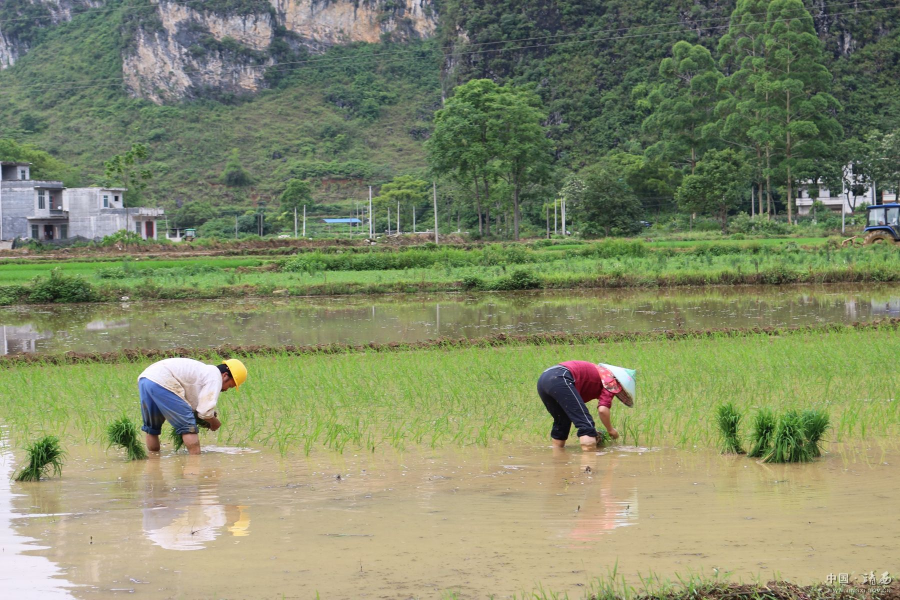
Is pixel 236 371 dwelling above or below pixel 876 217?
below

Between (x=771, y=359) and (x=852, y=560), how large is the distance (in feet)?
23.5

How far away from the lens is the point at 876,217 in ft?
118

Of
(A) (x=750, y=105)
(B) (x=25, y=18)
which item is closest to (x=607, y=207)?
(A) (x=750, y=105)

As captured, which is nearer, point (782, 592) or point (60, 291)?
point (782, 592)

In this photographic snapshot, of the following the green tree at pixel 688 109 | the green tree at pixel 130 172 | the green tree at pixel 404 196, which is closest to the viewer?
the green tree at pixel 130 172

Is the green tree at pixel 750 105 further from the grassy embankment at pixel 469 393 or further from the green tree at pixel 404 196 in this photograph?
the grassy embankment at pixel 469 393

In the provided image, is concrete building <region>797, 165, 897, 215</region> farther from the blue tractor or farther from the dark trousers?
the dark trousers

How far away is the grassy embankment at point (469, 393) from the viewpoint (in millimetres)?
8258

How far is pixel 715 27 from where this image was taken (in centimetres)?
8444

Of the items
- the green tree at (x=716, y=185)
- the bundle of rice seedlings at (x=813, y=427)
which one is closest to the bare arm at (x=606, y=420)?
the bundle of rice seedlings at (x=813, y=427)

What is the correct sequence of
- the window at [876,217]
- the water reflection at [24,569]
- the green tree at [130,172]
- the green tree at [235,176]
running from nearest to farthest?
1. the water reflection at [24,569]
2. the window at [876,217]
3. the green tree at [130,172]
4. the green tree at [235,176]

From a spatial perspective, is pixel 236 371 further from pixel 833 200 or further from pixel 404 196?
pixel 833 200

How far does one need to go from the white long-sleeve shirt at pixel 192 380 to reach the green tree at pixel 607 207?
46.5 metres

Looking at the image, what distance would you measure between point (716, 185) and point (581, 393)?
48.0m
